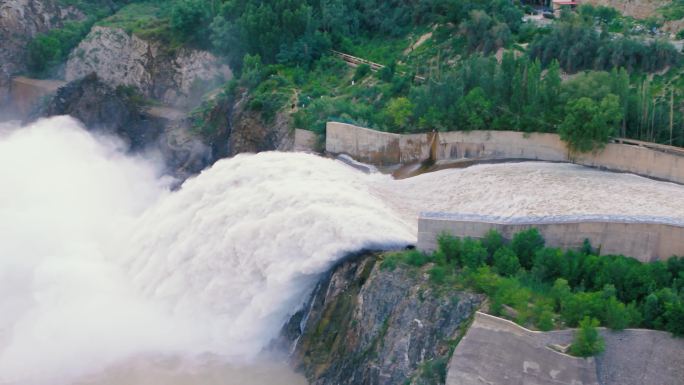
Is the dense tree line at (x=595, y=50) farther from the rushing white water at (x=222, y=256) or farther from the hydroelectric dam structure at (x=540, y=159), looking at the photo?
the rushing white water at (x=222, y=256)

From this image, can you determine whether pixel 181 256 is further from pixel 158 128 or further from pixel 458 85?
pixel 158 128

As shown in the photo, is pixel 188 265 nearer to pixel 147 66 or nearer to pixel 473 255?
pixel 473 255

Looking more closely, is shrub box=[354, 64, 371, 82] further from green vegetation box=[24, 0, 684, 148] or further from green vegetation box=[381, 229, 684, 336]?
green vegetation box=[381, 229, 684, 336]

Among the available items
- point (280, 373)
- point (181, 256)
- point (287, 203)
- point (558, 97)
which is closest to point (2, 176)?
point (181, 256)

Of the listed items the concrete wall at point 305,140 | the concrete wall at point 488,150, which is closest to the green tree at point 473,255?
the concrete wall at point 488,150

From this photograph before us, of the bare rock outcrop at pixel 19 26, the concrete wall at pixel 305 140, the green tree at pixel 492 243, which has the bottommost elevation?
the green tree at pixel 492 243
